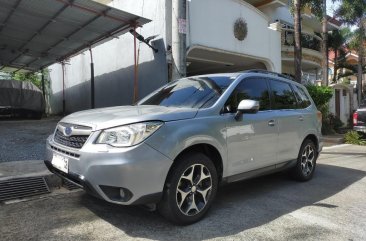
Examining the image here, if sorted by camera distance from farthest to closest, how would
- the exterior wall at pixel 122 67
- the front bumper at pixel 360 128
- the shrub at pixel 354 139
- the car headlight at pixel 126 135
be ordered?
1. the shrub at pixel 354 139
2. the front bumper at pixel 360 128
3. the exterior wall at pixel 122 67
4. the car headlight at pixel 126 135

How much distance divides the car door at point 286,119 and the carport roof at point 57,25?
540 centimetres

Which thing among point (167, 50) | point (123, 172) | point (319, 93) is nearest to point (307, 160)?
point (123, 172)

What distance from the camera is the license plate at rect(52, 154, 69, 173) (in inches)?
157

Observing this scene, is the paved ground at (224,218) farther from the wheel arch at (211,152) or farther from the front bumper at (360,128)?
the front bumper at (360,128)

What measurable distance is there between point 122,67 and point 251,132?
908cm

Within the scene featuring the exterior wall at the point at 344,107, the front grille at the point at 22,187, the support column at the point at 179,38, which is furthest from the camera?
the exterior wall at the point at 344,107

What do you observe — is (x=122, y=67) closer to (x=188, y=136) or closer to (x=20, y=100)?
(x=20, y=100)

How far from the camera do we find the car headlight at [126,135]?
145 inches

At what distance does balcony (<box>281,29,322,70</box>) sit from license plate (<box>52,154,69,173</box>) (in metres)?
17.5

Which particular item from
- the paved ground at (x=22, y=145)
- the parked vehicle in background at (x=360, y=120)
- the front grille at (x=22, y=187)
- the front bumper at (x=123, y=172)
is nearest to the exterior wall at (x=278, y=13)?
the parked vehicle in background at (x=360, y=120)

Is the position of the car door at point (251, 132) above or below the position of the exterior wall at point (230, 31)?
below

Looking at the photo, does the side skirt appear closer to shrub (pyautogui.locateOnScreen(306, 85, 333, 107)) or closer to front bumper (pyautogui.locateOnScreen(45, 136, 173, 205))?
front bumper (pyautogui.locateOnScreen(45, 136, 173, 205))

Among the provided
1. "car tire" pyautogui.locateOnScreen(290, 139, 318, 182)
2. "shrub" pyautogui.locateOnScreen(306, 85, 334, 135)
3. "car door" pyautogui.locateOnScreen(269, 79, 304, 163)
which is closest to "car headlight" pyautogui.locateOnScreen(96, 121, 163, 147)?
"car door" pyautogui.locateOnScreen(269, 79, 304, 163)

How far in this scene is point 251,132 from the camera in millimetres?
4875
